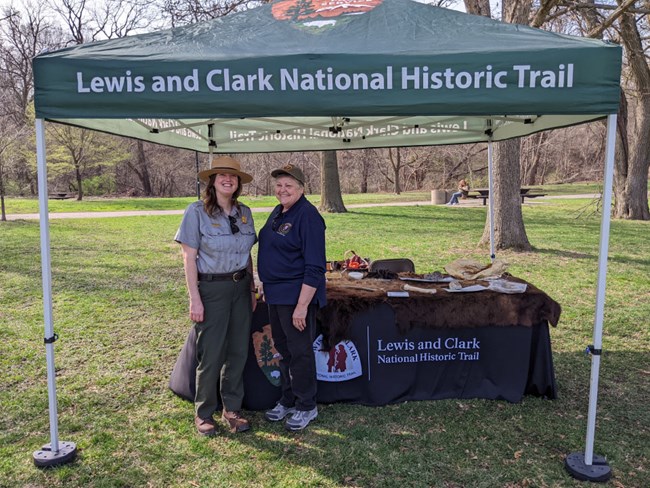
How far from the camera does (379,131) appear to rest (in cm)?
577

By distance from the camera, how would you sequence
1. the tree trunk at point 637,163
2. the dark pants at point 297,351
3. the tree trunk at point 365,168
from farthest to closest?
1. the tree trunk at point 365,168
2. the tree trunk at point 637,163
3. the dark pants at point 297,351

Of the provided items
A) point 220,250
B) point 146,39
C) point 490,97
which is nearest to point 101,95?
point 146,39

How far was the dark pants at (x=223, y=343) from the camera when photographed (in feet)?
10.9

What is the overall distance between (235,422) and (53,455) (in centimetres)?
113

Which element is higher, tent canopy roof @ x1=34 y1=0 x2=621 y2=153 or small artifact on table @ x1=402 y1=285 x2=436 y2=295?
tent canopy roof @ x1=34 y1=0 x2=621 y2=153

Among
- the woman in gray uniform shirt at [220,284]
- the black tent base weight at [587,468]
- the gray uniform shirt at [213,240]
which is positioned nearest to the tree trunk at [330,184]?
the woman in gray uniform shirt at [220,284]

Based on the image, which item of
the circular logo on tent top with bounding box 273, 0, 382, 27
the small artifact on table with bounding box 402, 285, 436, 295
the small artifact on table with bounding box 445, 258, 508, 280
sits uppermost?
the circular logo on tent top with bounding box 273, 0, 382, 27

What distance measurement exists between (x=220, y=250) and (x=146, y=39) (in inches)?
57.8

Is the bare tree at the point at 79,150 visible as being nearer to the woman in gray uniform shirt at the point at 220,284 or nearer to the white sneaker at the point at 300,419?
the woman in gray uniform shirt at the point at 220,284

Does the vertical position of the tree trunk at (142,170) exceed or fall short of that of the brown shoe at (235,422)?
it exceeds it

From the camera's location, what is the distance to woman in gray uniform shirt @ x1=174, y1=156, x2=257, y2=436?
128 inches

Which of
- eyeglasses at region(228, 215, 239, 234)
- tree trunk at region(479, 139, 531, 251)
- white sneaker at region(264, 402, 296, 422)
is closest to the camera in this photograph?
eyeglasses at region(228, 215, 239, 234)

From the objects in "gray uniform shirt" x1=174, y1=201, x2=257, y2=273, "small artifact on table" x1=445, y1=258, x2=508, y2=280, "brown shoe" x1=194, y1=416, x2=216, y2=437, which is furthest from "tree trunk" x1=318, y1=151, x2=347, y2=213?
"brown shoe" x1=194, y1=416, x2=216, y2=437

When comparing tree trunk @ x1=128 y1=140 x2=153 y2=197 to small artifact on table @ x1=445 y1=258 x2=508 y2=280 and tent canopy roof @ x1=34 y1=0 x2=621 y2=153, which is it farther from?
tent canopy roof @ x1=34 y1=0 x2=621 y2=153
